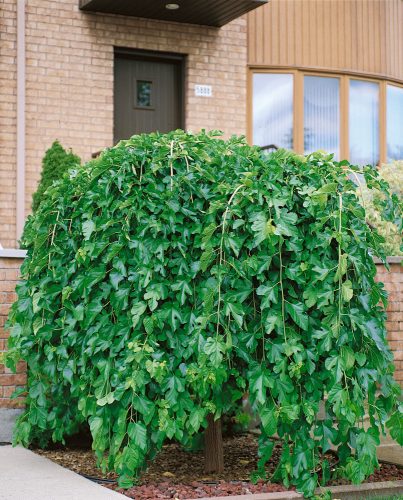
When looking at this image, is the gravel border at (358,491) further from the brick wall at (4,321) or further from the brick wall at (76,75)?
the brick wall at (76,75)

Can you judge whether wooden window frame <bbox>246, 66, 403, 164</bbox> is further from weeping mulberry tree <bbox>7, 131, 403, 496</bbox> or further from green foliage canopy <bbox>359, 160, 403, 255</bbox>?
weeping mulberry tree <bbox>7, 131, 403, 496</bbox>

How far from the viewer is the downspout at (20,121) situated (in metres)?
10.8

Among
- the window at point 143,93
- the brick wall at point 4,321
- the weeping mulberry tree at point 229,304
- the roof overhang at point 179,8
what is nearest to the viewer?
the weeping mulberry tree at point 229,304

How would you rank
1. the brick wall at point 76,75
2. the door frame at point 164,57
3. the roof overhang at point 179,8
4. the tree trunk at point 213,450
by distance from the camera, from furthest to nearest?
the door frame at point 164,57 → the roof overhang at point 179,8 → the brick wall at point 76,75 → the tree trunk at point 213,450

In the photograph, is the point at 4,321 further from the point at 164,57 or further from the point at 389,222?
the point at 164,57

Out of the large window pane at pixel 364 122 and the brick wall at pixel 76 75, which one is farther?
the large window pane at pixel 364 122

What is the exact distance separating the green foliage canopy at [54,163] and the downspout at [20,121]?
22.2 inches

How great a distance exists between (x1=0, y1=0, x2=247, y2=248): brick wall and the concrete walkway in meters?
5.41

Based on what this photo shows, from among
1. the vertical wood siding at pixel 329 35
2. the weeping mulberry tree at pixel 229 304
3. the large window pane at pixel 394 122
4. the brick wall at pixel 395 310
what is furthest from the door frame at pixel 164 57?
the weeping mulberry tree at pixel 229 304

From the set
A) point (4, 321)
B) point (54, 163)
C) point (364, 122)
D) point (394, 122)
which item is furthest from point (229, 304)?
point (394, 122)

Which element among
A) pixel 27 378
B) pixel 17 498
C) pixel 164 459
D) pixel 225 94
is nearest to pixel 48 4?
pixel 225 94

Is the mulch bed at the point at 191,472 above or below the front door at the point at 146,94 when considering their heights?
below

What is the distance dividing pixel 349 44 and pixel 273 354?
9.50 metres

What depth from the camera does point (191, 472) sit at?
575 centimetres
